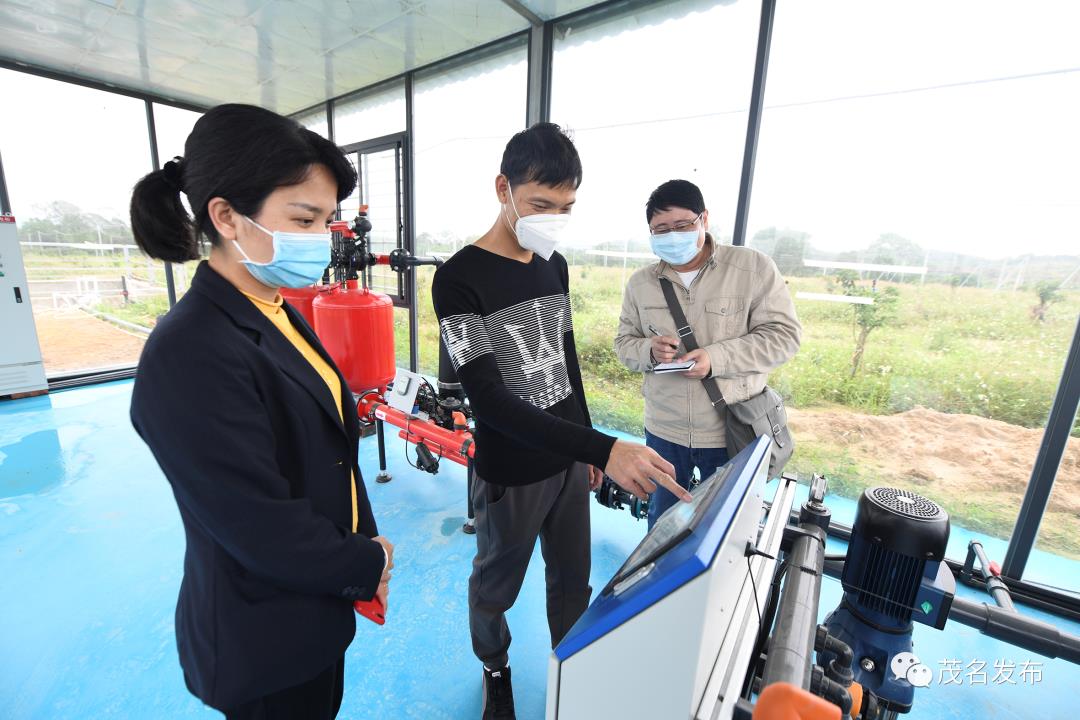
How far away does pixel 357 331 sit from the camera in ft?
8.96

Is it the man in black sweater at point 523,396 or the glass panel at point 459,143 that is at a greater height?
the glass panel at point 459,143

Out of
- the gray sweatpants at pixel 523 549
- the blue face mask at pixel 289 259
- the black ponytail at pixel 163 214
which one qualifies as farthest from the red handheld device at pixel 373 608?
the black ponytail at pixel 163 214

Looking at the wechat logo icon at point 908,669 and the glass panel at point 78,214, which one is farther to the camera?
the glass panel at point 78,214

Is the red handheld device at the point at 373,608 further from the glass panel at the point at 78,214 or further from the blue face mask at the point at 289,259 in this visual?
the glass panel at the point at 78,214

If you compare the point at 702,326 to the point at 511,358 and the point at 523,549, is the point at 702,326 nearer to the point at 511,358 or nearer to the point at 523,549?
the point at 511,358

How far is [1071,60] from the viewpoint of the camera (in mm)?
1881

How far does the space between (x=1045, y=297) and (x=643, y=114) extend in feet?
7.46

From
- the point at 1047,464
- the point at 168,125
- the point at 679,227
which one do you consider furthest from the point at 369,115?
the point at 1047,464

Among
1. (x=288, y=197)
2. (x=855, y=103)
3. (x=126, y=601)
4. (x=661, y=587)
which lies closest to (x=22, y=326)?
(x=126, y=601)

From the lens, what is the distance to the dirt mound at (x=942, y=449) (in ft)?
8.73

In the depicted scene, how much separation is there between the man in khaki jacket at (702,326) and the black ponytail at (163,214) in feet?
4.07

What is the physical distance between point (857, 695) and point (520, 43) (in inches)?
140

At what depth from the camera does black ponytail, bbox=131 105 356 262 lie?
2.22 ft

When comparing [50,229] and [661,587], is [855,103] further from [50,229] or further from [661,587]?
[50,229]
